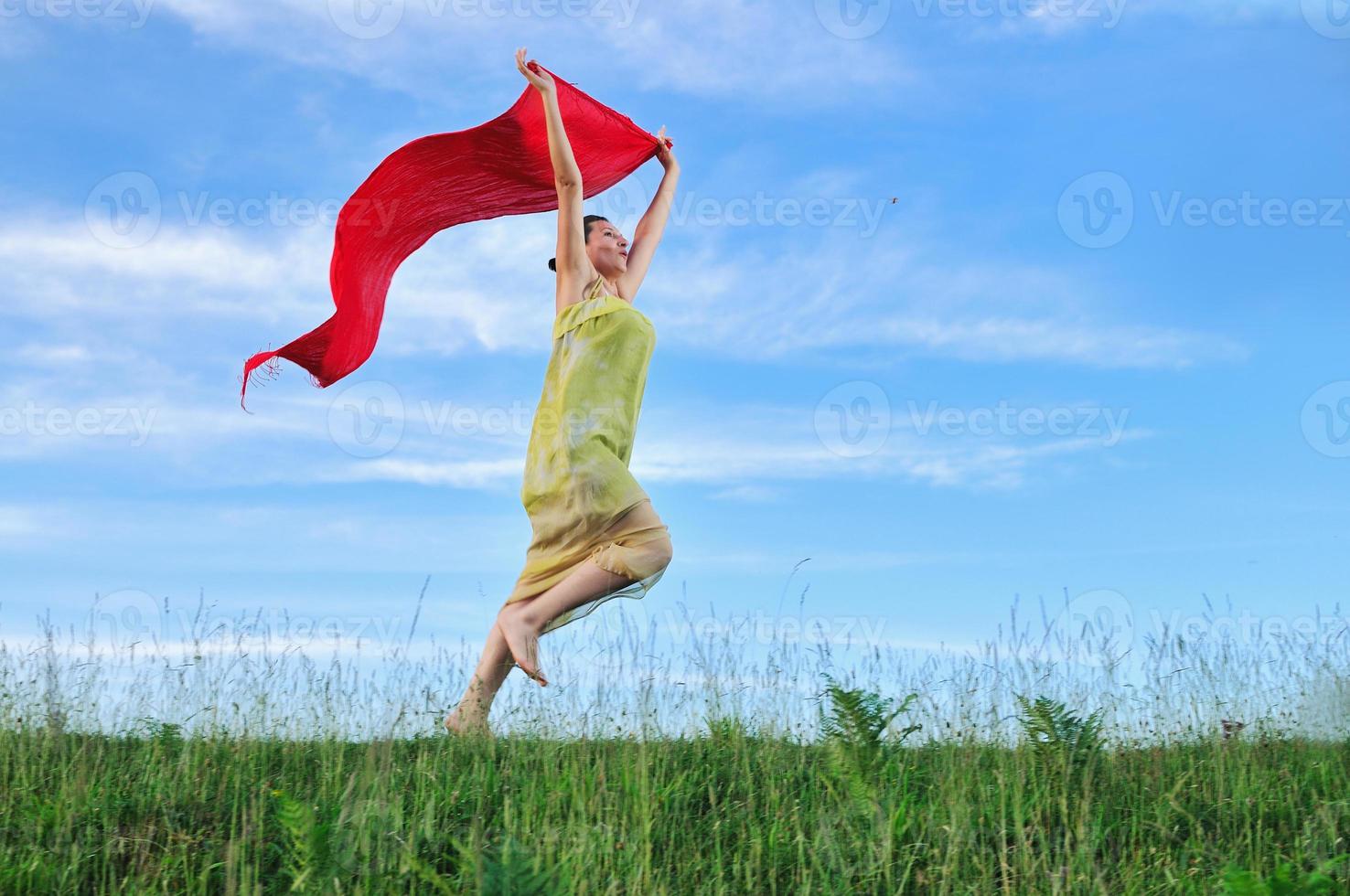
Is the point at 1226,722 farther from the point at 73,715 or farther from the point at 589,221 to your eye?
the point at 73,715

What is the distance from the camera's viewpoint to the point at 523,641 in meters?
Result: 7.45

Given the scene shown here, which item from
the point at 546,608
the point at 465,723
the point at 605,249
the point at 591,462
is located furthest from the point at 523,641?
the point at 605,249

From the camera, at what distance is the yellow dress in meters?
7.46

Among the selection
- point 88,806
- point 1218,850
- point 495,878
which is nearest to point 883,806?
point 1218,850

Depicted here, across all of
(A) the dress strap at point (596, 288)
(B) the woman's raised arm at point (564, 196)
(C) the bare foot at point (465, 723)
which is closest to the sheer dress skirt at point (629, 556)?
(C) the bare foot at point (465, 723)

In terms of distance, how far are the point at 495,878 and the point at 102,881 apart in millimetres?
2260

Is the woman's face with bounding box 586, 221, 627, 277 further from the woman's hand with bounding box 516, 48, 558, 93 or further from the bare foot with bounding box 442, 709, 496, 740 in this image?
the bare foot with bounding box 442, 709, 496, 740

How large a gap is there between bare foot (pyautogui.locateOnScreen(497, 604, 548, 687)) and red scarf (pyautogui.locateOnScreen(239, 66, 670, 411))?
8.98 ft

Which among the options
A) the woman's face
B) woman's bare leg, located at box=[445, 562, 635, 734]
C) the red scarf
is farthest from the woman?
the red scarf

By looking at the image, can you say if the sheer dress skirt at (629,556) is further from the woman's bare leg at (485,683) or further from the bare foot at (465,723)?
the bare foot at (465,723)

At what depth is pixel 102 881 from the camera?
14.8ft

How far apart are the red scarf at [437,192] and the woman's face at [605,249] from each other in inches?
36.8

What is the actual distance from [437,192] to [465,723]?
13.7ft

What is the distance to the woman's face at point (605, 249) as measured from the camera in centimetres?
812
